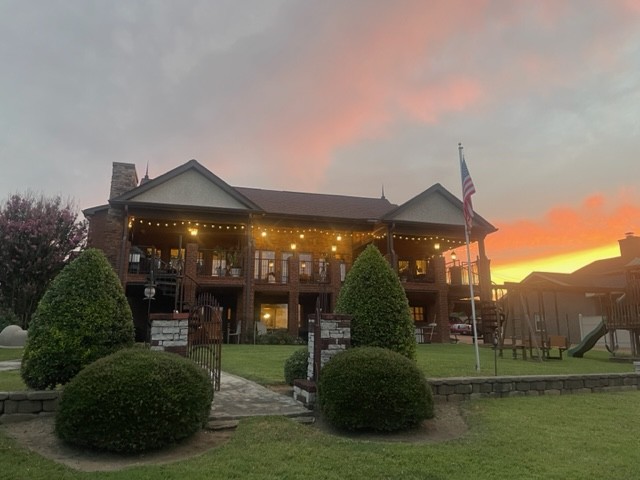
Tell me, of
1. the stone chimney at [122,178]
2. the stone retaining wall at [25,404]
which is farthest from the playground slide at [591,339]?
the stone chimney at [122,178]

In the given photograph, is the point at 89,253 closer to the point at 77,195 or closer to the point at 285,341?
the point at 285,341

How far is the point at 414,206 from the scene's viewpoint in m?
24.5

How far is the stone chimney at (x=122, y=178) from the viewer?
72.5 feet

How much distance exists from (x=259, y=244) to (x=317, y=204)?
4.94m

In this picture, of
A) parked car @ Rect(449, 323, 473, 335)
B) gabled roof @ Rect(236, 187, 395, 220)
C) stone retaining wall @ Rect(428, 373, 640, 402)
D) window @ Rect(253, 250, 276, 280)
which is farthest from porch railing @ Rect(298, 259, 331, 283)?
parked car @ Rect(449, 323, 473, 335)

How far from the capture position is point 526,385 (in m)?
8.14

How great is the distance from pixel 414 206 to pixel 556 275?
Answer: 1366 centimetres

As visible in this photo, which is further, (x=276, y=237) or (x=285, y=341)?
(x=276, y=237)

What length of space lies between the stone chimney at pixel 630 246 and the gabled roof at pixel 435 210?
16.3m

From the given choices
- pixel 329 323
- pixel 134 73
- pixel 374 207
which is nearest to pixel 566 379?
pixel 329 323

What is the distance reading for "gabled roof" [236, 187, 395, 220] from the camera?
24.3m

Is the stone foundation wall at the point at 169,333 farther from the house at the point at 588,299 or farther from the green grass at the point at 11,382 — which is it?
the house at the point at 588,299

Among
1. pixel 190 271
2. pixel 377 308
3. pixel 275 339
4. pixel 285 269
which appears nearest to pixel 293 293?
pixel 285 269

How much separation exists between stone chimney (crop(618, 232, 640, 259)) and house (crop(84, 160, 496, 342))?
16.4 metres
